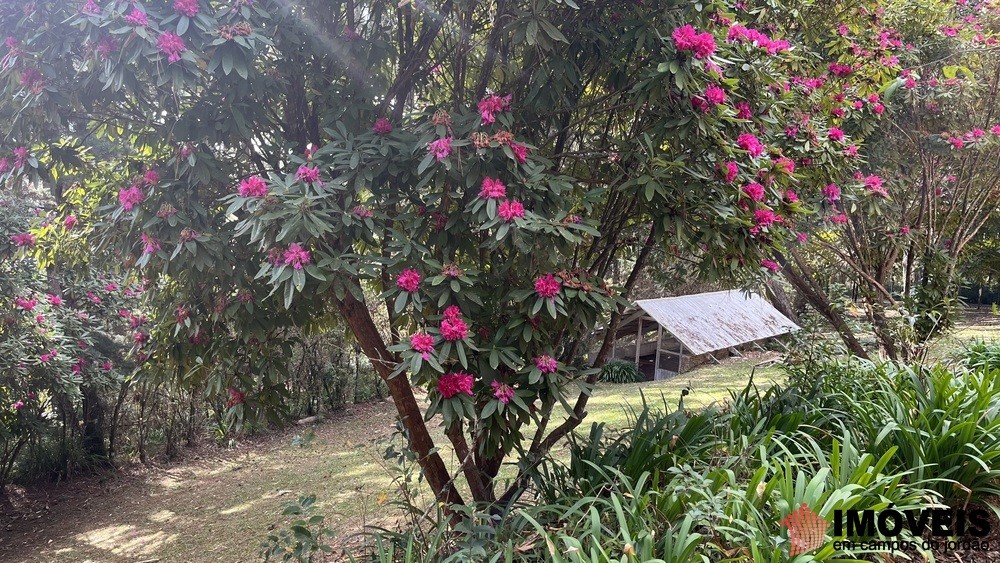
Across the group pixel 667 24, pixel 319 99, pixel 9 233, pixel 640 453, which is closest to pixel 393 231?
pixel 319 99

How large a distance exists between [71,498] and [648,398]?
744cm

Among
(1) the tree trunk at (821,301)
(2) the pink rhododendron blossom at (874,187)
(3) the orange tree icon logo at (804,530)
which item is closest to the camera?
(3) the orange tree icon logo at (804,530)

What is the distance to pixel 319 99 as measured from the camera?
3.00 m

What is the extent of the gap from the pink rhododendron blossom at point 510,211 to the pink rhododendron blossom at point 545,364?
62 centimetres

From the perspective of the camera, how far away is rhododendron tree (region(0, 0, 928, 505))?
2.28 meters

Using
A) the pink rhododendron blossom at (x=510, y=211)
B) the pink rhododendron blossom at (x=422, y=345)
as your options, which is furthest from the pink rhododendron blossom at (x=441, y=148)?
the pink rhododendron blossom at (x=422, y=345)

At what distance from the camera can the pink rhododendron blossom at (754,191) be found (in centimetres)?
248

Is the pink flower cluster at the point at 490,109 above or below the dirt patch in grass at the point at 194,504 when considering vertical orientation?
above

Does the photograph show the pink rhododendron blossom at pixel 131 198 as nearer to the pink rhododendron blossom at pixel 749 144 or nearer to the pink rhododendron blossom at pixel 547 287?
the pink rhododendron blossom at pixel 547 287

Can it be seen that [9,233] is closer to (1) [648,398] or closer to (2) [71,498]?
(2) [71,498]

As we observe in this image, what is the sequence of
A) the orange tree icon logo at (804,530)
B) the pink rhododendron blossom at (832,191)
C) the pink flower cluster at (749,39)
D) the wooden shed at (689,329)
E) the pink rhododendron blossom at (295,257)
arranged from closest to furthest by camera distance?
the orange tree icon logo at (804,530), the pink rhododendron blossom at (295,257), the pink flower cluster at (749,39), the pink rhododendron blossom at (832,191), the wooden shed at (689,329)

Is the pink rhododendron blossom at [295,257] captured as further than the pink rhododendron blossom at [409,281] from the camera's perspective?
No

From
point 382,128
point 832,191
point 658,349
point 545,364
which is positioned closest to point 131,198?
point 382,128

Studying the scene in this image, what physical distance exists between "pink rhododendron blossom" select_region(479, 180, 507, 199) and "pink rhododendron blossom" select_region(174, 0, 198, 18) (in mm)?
1272
